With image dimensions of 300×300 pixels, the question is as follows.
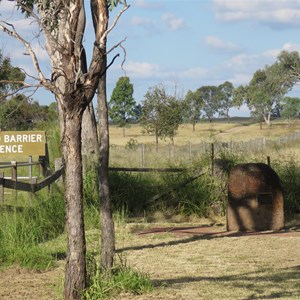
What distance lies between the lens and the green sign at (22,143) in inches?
906

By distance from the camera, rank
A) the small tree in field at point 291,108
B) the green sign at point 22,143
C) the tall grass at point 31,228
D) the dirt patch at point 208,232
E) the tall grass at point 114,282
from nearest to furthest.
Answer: the tall grass at point 114,282 → the tall grass at point 31,228 → the dirt patch at point 208,232 → the green sign at point 22,143 → the small tree in field at point 291,108

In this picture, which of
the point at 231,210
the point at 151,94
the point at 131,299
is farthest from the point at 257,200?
the point at 151,94

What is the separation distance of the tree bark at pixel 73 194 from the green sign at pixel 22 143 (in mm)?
14294

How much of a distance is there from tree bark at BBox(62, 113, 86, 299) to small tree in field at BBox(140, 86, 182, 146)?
36175mm

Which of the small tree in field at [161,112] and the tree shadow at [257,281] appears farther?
the small tree in field at [161,112]

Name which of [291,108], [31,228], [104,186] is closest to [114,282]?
[104,186]

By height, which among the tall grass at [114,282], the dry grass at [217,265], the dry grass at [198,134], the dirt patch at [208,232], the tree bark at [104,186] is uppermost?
the tree bark at [104,186]

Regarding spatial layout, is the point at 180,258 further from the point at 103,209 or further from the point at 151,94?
the point at 151,94

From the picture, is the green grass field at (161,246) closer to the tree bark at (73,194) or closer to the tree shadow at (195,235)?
the tree shadow at (195,235)

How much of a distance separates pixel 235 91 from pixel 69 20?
112m

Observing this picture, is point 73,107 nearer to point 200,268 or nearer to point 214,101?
point 200,268

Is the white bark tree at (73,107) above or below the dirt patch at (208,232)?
above

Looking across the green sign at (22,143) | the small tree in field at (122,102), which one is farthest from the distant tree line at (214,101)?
the green sign at (22,143)

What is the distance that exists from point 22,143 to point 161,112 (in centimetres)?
2235
